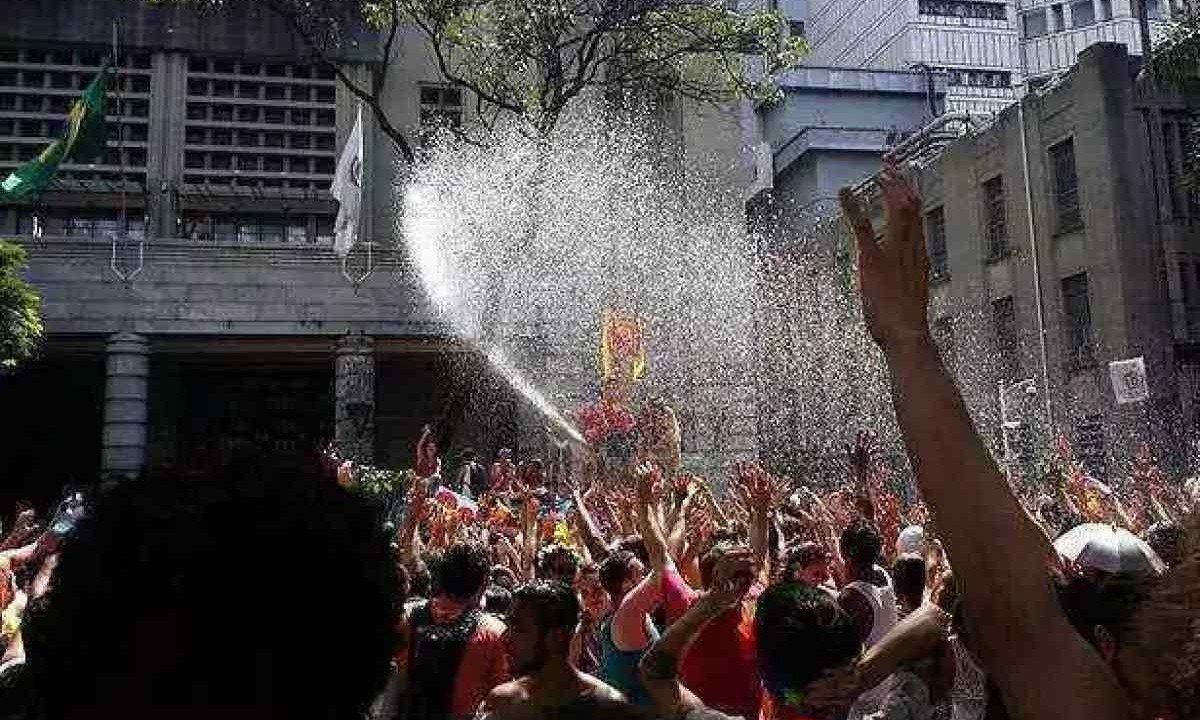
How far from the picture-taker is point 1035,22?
185 ft

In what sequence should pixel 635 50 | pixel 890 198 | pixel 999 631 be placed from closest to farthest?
pixel 999 631 → pixel 890 198 → pixel 635 50

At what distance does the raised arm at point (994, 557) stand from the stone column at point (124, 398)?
68.9 ft

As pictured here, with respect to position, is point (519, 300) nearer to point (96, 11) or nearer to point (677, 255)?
point (677, 255)

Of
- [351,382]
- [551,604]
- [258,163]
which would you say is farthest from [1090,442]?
[551,604]

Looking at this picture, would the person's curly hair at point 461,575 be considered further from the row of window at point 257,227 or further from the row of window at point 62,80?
the row of window at point 62,80

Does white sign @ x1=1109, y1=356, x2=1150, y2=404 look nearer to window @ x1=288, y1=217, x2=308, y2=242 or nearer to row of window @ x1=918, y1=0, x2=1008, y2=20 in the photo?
window @ x1=288, y1=217, x2=308, y2=242

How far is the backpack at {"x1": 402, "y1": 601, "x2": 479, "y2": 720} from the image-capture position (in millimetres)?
4082

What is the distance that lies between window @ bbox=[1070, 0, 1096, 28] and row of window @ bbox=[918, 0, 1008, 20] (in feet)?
11.7

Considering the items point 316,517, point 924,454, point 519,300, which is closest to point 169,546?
point 316,517

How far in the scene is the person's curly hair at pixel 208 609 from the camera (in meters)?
1.27

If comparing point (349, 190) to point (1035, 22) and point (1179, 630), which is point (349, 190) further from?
point (1035, 22)

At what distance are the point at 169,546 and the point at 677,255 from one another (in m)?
22.5

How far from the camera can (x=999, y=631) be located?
178 cm

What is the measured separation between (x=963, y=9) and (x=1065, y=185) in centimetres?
3293
